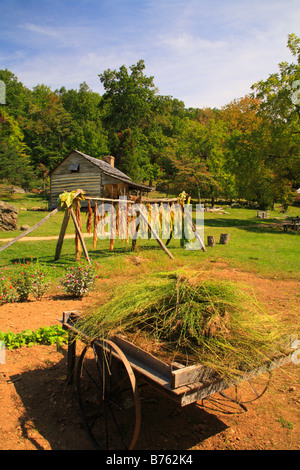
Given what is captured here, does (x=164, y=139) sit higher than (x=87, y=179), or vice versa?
(x=164, y=139)

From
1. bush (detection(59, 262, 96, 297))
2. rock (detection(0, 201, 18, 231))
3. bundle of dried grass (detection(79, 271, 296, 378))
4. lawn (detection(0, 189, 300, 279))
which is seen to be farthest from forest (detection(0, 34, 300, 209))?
bundle of dried grass (detection(79, 271, 296, 378))

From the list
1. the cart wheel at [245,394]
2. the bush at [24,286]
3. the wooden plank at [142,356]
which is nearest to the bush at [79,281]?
the bush at [24,286]

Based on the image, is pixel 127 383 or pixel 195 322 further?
pixel 127 383

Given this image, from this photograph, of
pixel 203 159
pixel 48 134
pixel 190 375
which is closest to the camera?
pixel 190 375

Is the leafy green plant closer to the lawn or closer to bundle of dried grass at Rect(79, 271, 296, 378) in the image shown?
bundle of dried grass at Rect(79, 271, 296, 378)

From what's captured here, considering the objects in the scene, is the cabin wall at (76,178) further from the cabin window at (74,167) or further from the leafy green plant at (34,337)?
the leafy green plant at (34,337)

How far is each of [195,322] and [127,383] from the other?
4.26 feet

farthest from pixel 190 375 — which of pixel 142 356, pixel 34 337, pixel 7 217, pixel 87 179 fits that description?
pixel 87 179

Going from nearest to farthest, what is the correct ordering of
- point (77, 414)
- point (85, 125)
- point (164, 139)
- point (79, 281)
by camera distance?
point (77, 414)
point (79, 281)
point (85, 125)
point (164, 139)

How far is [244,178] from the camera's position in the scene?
2653 cm

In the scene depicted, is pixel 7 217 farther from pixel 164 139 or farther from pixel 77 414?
pixel 164 139

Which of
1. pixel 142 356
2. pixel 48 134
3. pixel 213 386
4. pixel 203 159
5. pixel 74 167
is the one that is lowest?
pixel 213 386

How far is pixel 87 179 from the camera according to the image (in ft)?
96.2

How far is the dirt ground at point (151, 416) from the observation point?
314 cm
